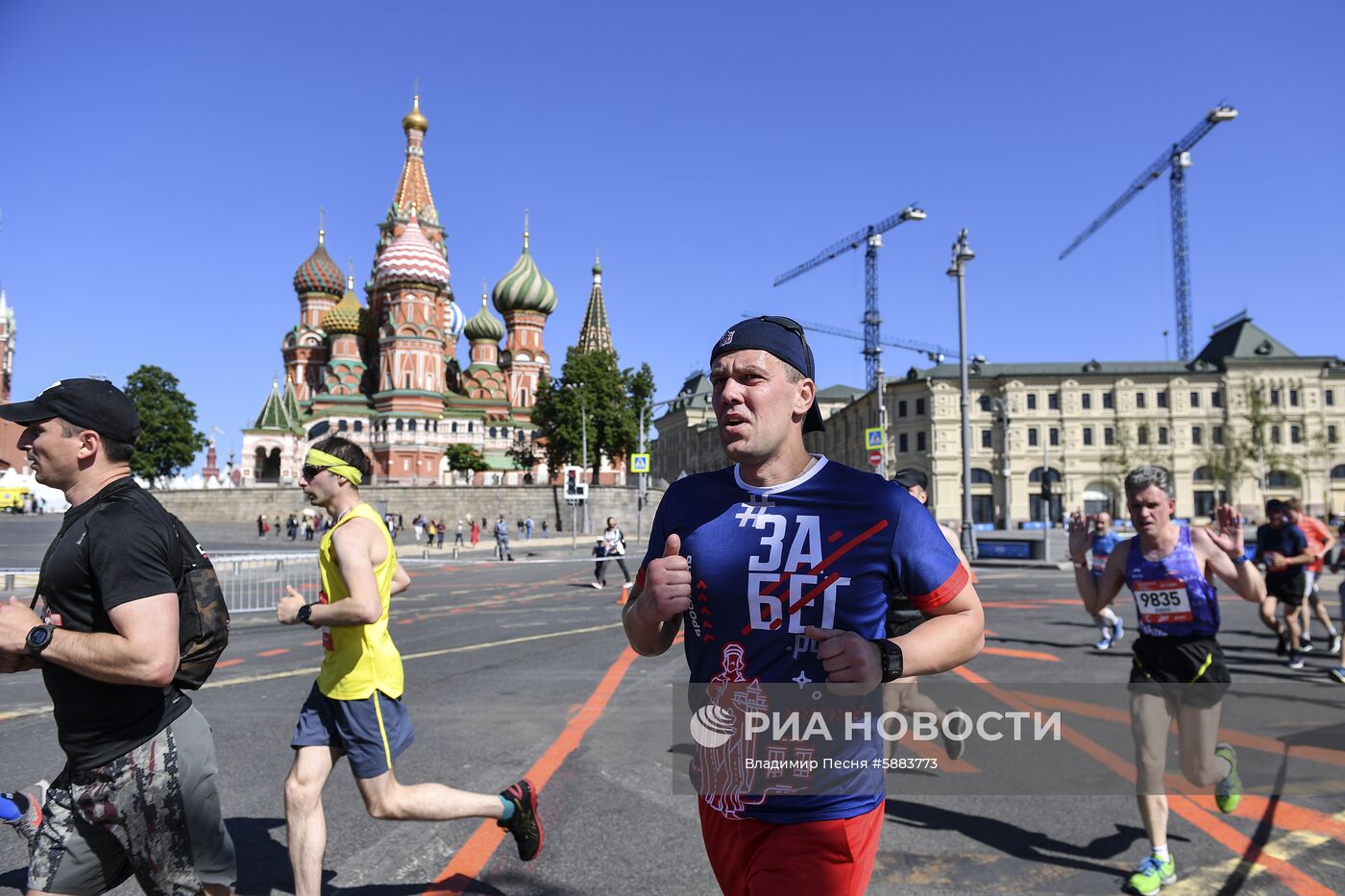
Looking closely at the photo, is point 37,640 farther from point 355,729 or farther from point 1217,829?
point 1217,829

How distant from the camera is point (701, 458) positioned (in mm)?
119688

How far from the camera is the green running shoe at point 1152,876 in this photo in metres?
3.62

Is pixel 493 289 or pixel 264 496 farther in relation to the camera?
pixel 493 289

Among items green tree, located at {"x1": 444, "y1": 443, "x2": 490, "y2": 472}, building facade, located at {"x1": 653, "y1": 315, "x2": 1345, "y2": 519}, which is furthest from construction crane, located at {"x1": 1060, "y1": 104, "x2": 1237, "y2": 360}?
green tree, located at {"x1": 444, "y1": 443, "x2": 490, "y2": 472}

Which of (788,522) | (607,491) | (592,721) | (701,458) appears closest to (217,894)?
(788,522)

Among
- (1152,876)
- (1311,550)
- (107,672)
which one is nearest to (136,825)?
(107,672)

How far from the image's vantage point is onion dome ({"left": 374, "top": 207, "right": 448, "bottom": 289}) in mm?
72000

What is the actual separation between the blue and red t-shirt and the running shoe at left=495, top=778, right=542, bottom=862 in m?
2.07

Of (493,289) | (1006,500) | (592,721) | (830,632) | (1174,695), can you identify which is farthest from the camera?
(493,289)

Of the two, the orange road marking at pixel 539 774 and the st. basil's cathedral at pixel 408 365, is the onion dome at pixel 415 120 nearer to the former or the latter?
the st. basil's cathedral at pixel 408 365

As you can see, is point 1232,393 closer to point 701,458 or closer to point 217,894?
point 701,458

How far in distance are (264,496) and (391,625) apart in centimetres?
5069

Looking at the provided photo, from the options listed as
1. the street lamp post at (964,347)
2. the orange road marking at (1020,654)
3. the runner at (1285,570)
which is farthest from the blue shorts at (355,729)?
the street lamp post at (964,347)

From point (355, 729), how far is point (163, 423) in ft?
235
